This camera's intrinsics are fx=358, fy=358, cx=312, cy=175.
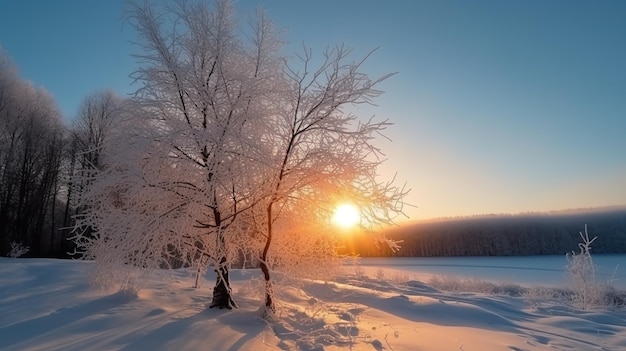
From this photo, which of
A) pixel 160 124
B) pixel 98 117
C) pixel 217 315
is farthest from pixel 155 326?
pixel 98 117

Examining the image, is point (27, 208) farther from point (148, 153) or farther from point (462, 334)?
point (462, 334)

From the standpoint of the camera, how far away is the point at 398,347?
6.13 metres

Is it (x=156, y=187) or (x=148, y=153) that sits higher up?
(x=148, y=153)

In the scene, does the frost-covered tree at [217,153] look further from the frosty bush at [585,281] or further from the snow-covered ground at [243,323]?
the frosty bush at [585,281]

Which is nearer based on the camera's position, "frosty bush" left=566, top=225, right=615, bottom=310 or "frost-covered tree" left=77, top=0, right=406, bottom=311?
"frost-covered tree" left=77, top=0, right=406, bottom=311

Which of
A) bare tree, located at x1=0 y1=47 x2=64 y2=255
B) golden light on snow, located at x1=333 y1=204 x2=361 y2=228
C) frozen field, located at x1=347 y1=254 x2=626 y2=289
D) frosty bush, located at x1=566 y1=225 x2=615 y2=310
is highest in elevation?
bare tree, located at x1=0 y1=47 x2=64 y2=255

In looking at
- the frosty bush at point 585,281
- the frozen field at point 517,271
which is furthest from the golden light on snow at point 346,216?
the frosty bush at point 585,281

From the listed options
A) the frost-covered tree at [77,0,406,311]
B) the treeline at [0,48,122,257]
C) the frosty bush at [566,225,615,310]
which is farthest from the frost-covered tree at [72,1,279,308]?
the treeline at [0,48,122,257]

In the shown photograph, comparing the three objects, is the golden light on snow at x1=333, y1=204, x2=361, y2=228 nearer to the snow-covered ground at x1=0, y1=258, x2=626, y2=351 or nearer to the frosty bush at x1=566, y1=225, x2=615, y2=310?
the snow-covered ground at x1=0, y1=258, x2=626, y2=351

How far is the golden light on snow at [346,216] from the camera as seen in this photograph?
7052 millimetres

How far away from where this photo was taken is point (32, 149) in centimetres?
2650

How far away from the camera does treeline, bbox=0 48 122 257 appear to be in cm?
2409

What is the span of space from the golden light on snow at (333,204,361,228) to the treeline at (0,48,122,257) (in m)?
20.4

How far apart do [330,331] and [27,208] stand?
30.1m
